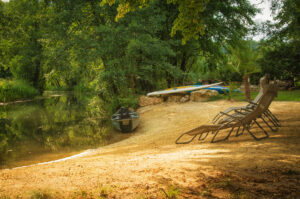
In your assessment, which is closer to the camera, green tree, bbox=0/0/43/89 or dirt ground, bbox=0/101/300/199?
dirt ground, bbox=0/101/300/199

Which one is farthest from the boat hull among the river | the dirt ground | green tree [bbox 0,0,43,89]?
green tree [bbox 0,0,43,89]

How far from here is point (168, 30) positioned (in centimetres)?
1809

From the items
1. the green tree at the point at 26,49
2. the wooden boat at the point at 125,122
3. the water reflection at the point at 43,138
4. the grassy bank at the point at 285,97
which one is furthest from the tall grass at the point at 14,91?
the grassy bank at the point at 285,97

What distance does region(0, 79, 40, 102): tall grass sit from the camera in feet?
80.3

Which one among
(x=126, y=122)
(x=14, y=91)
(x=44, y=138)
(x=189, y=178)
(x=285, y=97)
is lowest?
(x=44, y=138)

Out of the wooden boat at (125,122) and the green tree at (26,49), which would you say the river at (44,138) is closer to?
the wooden boat at (125,122)

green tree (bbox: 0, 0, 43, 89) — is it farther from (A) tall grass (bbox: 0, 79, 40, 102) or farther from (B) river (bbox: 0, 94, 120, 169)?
(B) river (bbox: 0, 94, 120, 169)

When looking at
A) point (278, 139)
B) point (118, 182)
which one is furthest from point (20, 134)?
point (278, 139)

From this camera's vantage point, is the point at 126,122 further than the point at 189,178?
Yes

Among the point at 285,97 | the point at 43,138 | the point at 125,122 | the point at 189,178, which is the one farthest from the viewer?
the point at 285,97

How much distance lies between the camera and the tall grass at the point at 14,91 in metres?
24.5

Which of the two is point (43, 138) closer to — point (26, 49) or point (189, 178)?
point (189, 178)

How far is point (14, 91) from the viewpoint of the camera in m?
26.1

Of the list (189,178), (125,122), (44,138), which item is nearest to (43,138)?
(44,138)
